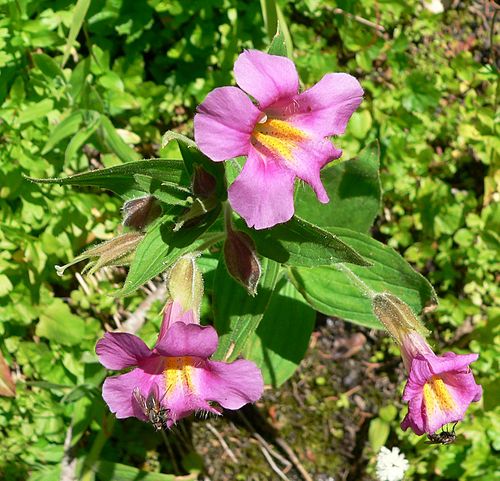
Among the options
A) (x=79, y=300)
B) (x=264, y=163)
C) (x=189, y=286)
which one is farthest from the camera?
(x=79, y=300)

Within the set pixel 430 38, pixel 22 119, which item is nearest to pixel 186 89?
pixel 22 119

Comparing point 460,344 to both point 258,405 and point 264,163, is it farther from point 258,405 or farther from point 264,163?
point 264,163

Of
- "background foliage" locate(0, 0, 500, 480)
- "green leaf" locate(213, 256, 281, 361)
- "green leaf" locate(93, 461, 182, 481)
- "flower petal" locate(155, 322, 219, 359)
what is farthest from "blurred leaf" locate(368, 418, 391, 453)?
"flower petal" locate(155, 322, 219, 359)

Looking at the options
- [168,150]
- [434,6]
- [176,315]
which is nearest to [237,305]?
[176,315]

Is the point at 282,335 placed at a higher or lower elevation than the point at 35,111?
lower

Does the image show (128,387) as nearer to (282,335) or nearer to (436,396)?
(436,396)

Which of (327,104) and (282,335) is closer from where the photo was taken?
(327,104)

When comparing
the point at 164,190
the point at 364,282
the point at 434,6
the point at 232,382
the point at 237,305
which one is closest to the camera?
the point at 232,382

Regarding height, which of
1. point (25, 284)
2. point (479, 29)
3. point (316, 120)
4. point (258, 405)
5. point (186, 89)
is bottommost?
point (258, 405)

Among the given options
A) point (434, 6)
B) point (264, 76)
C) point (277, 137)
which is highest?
point (264, 76)
